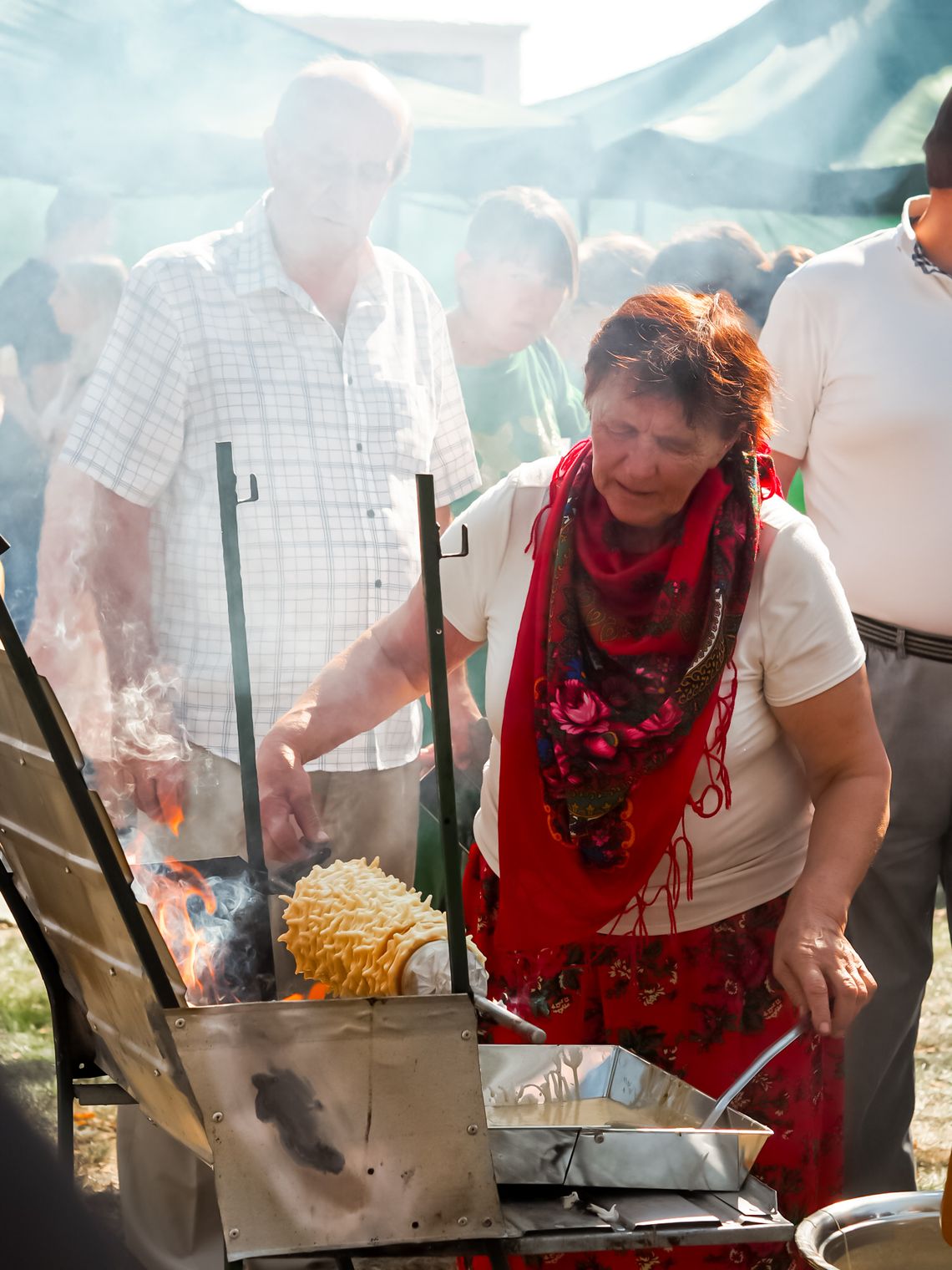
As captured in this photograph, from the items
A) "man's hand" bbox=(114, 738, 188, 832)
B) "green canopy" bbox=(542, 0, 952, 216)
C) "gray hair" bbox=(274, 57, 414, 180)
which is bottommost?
"man's hand" bbox=(114, 738, 188, 832)

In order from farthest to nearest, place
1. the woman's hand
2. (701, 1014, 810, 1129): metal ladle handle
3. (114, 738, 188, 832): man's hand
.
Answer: (114, 738, 188, 832): man's hand → the woman's hand → (701, 1014, 810, 1129): metal ladle handle

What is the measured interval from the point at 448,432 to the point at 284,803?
5.00 feet

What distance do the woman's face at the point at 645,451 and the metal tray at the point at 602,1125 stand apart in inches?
32.6

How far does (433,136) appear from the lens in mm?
3824

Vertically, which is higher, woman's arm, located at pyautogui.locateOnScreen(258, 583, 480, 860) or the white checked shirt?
the white checked shirt

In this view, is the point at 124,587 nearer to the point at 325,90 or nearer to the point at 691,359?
the point at 325,90

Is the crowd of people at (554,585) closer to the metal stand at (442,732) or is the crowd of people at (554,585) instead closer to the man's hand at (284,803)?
the man's hand at (284,803)

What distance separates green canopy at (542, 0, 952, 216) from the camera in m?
4.20

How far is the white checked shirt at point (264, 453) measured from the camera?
2.79 m

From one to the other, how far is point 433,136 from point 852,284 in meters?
1.53

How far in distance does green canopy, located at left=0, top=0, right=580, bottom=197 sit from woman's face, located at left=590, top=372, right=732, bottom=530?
193 centimetres

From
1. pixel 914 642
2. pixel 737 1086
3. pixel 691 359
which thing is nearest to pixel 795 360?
pixel 914 642

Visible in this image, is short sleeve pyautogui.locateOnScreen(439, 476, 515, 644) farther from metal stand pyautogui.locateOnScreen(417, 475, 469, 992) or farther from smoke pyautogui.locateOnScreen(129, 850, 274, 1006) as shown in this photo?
metal stand pyautogui.locateOnScreen(417, 475, 469, 992)

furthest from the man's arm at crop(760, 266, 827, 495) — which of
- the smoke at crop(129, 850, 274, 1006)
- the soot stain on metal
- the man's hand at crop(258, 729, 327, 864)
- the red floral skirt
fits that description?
the soot stain on metal
